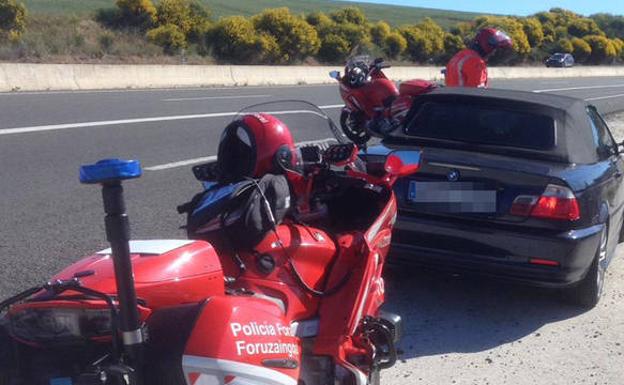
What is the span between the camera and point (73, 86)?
21.4 metres

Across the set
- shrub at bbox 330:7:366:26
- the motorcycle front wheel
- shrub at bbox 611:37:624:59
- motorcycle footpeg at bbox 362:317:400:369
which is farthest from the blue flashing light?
shrub at bbox 611:37:624:59

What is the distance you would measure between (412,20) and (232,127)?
80.1 metres

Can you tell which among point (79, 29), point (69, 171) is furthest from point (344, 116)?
point (79, 29)

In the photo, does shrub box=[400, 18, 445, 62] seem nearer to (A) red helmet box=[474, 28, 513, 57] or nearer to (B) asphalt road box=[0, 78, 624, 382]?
(B) asphalt road box=[0, 78, 624, 382]

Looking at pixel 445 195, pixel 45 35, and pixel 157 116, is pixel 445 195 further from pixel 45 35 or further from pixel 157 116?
pixel 45 35

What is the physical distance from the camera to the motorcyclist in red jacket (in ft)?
31.3

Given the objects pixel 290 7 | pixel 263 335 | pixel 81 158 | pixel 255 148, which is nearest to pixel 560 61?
pixel 290 7

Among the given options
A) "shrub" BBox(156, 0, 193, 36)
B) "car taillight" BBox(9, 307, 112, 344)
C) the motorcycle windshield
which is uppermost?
the motorcycle windshield

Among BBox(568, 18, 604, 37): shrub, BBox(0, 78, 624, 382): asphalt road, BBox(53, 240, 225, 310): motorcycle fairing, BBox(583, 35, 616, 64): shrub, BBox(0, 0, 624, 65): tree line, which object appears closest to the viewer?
BBox(53, 240, 225, 310): motorcycle fairing

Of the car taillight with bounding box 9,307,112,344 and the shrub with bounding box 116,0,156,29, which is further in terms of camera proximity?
the shrub with bounding box 116,0,156,29

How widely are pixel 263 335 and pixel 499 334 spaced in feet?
9.10

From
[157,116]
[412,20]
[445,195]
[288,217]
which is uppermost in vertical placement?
[288,217]

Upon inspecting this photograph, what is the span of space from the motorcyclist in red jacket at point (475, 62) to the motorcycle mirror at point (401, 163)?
568cm

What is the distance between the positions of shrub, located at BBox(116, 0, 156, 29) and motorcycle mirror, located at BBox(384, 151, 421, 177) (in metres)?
35.3
